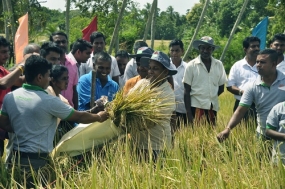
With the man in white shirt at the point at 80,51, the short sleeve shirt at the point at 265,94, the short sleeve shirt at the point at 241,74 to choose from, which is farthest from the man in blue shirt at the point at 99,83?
the short sleeve shirt at the point at 241,74

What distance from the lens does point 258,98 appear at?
5.46 metres

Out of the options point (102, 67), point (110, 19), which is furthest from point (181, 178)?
point (110, 19)

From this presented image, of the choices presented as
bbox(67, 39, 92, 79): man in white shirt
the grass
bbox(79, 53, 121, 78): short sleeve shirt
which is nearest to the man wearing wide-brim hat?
bbox(79, 53, 121, 78): short sleeve shirt

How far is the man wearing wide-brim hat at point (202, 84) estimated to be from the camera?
23.1 ft

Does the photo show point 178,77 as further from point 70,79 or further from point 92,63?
point 70,79

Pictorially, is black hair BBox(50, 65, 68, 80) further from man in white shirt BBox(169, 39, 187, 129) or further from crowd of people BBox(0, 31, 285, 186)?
man in white shirt BBox(169, 39, 187, 129)

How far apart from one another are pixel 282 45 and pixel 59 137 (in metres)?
3.24

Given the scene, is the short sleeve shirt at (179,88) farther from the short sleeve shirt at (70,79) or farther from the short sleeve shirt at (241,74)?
the short sleeve shirt at (70,79)

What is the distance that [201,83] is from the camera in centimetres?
708

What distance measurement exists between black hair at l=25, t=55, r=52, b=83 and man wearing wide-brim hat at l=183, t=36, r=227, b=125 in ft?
9.56

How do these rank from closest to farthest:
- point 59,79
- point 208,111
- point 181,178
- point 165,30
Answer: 1. point 181,178
2. point 59,79
3. point 208,111
4. point 165,30

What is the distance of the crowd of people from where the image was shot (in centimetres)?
441

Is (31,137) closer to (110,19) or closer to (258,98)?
(258,98)

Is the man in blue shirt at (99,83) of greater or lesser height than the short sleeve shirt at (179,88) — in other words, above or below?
above
